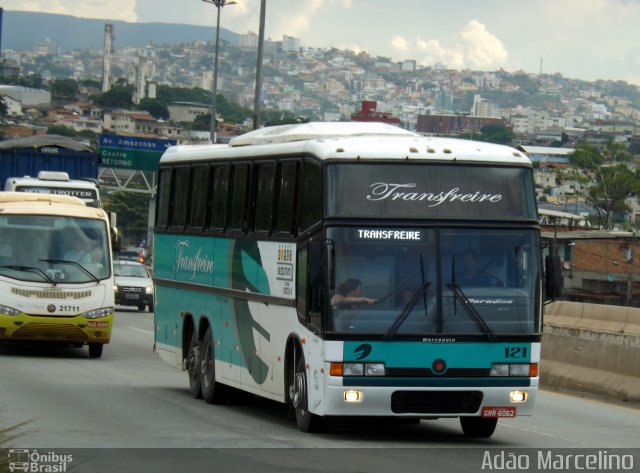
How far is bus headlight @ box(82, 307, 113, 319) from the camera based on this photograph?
24020 millimetres

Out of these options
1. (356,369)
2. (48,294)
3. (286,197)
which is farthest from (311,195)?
(48,294)

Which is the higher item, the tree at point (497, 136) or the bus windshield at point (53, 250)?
the tree at point (497, 136)

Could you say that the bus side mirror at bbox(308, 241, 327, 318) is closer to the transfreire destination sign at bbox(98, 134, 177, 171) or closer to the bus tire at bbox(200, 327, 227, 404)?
the bus tire at bbox(200, 327, 227, 404)

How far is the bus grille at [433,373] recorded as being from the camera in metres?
13.2

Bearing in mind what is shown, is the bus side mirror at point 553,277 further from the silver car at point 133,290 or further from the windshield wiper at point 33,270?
the silver car at point 133,290

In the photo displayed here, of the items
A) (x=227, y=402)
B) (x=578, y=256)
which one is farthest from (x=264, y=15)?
(x=227, y=402)

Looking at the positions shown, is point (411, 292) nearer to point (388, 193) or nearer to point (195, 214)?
point (388, 193)

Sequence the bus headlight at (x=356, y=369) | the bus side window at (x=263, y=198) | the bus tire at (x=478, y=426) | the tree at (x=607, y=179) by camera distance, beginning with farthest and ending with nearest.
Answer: the tree at (x=607, y=179)
the bus side window at (x=263, y=198)
the bus tire at (x=478, y=426)
the bus headlight at (x=356, y=369)

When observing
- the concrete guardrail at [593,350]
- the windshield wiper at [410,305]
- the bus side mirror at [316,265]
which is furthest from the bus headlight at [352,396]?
the concrete guardrail at [593,350]

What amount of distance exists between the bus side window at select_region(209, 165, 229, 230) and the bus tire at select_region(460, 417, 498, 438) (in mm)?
4181

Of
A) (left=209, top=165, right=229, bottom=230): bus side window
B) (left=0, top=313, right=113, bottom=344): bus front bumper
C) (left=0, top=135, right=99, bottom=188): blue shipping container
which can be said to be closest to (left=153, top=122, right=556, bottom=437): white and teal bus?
(left=209, top=165, right=229, bottom=230): bus side window

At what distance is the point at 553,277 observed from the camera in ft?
44.4

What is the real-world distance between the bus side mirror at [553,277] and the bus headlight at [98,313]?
39.0 ft

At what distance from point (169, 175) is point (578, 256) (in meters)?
35.8
